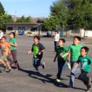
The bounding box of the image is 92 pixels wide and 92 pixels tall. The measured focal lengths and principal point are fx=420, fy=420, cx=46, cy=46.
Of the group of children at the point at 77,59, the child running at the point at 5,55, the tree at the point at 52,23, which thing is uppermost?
the group of children at the point at 77,59

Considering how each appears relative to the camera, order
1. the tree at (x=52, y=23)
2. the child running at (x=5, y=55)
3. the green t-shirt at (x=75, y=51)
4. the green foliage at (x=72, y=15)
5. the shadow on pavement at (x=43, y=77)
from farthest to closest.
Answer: the green foliage at (x=72, y=15)
the tree at (x=52, y=23)
the child running at (x=5, y=55)
the shadow on pavement at (x=43, y=77)
the green t-shirt at (x=75, y=51)

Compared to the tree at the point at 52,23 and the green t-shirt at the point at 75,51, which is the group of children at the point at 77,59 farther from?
the tree at the point at 52,23

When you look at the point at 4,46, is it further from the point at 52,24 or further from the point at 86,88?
the point at 52,24

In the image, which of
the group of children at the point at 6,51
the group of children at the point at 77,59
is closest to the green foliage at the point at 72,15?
the group of children at the point at 6,51

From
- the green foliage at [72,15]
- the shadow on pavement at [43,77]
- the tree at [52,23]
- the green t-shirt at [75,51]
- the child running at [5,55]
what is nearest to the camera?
the green t-shirt at [75,51]

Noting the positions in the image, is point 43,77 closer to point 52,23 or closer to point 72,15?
point 52,23

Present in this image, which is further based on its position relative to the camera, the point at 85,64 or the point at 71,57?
the point at 71,57

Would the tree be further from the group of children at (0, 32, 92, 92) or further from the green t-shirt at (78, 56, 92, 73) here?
the green t-shirt at (78, 56, 92, 73)

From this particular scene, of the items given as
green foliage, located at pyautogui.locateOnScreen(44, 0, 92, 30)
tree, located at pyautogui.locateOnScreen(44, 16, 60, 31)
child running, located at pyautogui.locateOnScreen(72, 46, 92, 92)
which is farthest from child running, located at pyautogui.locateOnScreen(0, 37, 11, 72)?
green foliage, located at pyautogui.locateOnScreen(44, 0, 92, 30)

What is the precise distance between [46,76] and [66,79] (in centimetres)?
109

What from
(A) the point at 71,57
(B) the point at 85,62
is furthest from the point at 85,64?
(A) the point at 71,57

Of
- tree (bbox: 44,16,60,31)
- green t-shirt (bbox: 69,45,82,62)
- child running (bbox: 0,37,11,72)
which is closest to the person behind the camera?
green t-shirt (bbox: 69,45,82,62)

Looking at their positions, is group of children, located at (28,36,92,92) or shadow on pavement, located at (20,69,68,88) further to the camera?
shadow on pavement, located at (20,69,68,88)

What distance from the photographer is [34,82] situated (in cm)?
1277
